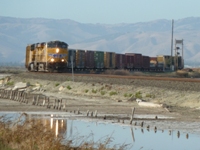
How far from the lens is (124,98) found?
114ft

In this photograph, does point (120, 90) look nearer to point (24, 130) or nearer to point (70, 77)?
point (70, 77)

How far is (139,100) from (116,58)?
42394 mm

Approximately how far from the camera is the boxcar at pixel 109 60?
71250mm

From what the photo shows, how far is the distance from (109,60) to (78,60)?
8.46 m

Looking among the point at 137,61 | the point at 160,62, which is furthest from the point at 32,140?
the point at 160,62

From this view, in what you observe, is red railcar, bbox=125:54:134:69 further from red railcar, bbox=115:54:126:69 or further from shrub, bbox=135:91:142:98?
shrub, bbox=135:91:142:98

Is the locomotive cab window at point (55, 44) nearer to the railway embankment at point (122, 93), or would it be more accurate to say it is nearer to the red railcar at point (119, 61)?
the railway embankment at point (122, 93)

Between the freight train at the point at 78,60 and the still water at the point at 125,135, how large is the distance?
70.0 feet

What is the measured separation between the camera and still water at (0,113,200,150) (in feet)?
57.4

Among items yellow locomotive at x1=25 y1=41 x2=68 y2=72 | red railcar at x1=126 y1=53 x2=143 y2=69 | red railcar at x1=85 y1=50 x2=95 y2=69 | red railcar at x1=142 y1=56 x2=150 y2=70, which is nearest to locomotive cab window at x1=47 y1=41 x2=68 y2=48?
yellow locomotive at x1=25 y1=41 x2=68 y2=72

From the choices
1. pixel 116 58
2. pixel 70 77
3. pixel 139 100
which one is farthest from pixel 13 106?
pixel 116 58

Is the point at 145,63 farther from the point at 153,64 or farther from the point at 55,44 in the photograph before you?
the point at 55,44

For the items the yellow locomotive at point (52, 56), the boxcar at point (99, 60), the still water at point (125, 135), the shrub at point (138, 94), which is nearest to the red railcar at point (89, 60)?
the boxcar at point (99, 60)

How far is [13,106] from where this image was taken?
93.7 feet
